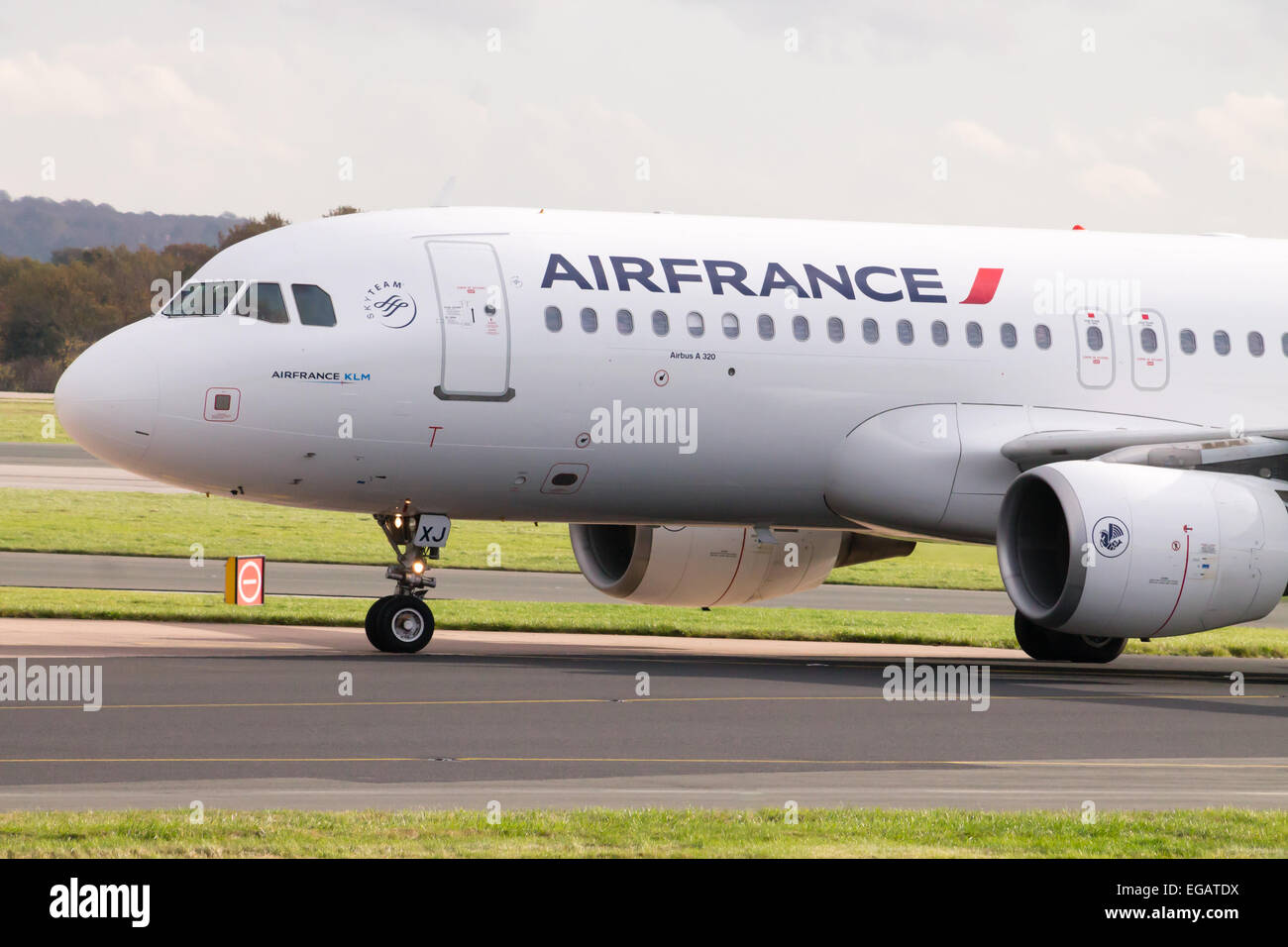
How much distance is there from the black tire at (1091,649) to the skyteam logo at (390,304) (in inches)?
349

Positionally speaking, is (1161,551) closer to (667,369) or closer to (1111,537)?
(1111,537)

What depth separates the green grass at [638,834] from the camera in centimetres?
846

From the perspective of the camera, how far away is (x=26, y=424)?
6325 centimetres

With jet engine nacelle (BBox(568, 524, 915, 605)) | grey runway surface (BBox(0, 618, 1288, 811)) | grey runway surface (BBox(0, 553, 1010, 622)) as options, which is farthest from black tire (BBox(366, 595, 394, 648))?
grey runway surface (BBox(0, 553, 1010, 622))

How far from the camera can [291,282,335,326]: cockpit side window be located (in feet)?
60.4

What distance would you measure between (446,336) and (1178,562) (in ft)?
24.1

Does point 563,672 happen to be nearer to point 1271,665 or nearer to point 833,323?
point 833,323

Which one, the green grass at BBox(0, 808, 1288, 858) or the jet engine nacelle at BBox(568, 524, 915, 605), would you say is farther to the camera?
the jet engine nacelle at BBox(568, 524, 915, 605)

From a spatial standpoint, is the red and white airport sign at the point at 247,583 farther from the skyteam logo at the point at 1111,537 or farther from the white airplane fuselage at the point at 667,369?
the skyteam logo at the point at 1111,537

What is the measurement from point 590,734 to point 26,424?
54.0 metres

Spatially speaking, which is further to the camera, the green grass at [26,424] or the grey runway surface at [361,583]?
the green grass at [26,424]

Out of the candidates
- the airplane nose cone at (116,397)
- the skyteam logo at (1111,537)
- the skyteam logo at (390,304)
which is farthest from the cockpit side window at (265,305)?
the skyteam logo at (1111,537)

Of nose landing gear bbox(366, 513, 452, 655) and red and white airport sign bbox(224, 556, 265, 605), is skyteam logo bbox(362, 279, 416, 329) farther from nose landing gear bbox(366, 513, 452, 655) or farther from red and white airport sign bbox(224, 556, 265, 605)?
red and white airport sign bbox(224, 556, 265, 605)

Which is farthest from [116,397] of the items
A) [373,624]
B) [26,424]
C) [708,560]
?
[26,424]
